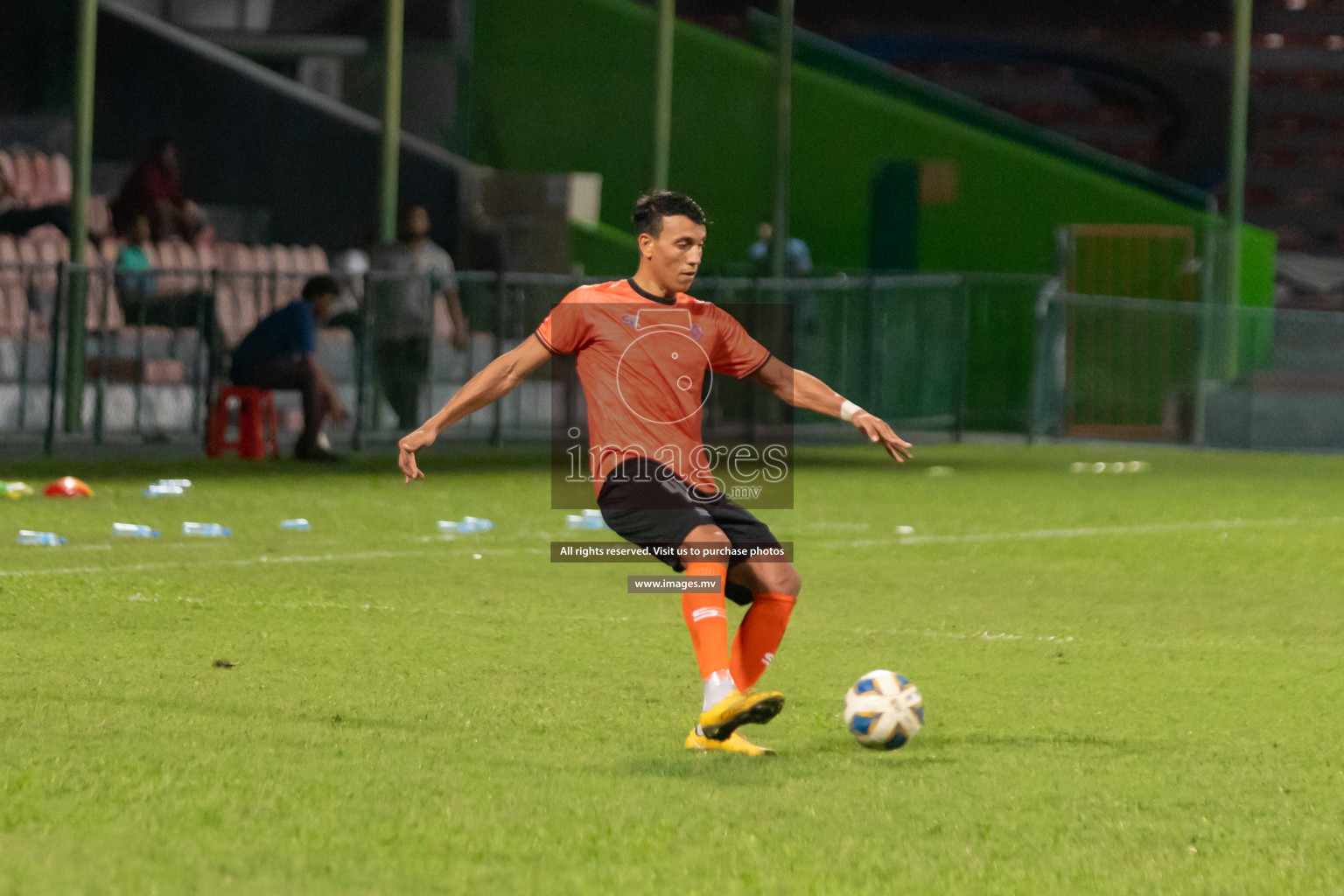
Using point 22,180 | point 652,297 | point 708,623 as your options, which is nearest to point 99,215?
point 22,180

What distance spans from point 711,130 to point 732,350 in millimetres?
23418

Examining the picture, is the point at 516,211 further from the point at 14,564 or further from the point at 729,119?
the point at 14,564

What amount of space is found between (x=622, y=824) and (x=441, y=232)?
2381cm

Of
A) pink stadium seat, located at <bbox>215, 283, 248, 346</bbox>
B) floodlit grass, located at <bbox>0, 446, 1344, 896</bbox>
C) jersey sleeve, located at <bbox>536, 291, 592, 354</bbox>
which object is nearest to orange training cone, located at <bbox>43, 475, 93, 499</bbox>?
floodlit grass, located at <bbox>0, 446, 1344, 896</bbox>

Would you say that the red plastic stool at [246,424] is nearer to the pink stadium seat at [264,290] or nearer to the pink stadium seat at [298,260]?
the pink stadium seat at [264,290]

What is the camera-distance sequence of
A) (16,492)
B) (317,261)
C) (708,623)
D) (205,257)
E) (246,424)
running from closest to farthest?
(708,623)
(16,492)
(246,424)
(205,257)
(317,261)

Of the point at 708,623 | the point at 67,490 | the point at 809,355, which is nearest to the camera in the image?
the point at 708,623

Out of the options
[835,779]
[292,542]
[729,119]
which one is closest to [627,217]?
[729,119]

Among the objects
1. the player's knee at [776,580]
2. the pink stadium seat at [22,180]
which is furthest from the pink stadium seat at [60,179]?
the player's knee at [776,580]

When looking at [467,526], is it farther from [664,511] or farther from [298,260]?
[298,260]

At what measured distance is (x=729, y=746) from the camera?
7.02 meters

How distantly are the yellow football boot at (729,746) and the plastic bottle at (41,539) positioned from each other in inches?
269

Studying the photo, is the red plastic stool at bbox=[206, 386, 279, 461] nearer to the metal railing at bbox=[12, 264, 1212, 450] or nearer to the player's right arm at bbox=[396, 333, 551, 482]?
the metal railing at bbox=[12, 264, 1212, 450]

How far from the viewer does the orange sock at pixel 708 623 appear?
6941 mm
